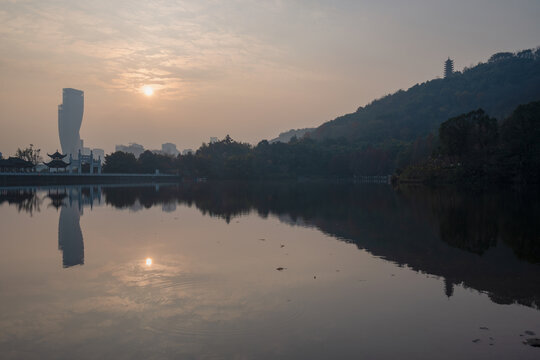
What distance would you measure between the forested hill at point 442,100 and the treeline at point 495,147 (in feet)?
252

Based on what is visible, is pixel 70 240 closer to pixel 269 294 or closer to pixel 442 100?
pixel 269 294

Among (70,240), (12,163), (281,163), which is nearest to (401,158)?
(281,163)

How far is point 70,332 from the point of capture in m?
5.57

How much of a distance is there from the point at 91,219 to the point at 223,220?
6197mm

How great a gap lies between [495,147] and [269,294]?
178ft

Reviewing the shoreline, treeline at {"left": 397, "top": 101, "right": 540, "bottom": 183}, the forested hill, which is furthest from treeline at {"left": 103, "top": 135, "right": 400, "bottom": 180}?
treeline at {"left": 397, "top": 101, "right": 540, "bottom": 183}

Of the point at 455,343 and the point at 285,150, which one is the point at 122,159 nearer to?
the point at 285,150

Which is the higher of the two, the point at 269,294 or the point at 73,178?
the point at 73,178

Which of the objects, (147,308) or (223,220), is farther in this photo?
(223,220)

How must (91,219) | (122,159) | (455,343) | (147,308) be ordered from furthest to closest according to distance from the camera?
1. (122,159)
2. (91,219)
3. (147,308)
4. (455,343)

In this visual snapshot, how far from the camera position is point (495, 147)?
52000 mm

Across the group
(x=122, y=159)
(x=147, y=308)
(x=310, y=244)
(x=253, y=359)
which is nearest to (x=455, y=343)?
(x=253, y=359)

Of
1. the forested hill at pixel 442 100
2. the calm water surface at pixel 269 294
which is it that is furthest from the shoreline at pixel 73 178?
the forested hill at pixel 442 100

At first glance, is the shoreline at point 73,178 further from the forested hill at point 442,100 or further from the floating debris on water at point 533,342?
the forested hill at point 442,100
